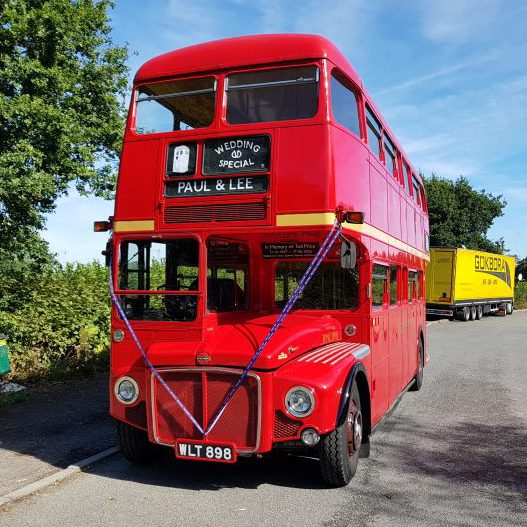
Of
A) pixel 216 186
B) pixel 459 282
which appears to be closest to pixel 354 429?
pixel 216 186

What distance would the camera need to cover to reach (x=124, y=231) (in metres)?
5.71

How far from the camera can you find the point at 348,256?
5242 mm

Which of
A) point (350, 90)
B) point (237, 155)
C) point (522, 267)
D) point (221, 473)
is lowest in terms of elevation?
point (221, 473)

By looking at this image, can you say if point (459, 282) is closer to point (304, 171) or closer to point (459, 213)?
point (459, 213)

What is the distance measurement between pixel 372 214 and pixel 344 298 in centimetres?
96

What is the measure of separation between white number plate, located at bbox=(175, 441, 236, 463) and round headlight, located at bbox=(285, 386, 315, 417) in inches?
22.7

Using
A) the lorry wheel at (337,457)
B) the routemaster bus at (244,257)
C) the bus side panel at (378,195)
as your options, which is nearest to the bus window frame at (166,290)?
the routemaster bus at (244,257)

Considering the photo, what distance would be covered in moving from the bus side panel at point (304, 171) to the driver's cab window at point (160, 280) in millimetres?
998

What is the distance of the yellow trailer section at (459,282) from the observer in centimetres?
2870

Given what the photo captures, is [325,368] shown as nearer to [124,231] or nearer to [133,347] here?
[133,347]

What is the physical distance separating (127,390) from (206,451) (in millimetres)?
1024

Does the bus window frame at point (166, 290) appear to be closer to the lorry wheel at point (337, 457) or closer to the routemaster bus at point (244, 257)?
the routemaster bus at point (244, 257)

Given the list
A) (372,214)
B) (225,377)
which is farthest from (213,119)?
(225,377)

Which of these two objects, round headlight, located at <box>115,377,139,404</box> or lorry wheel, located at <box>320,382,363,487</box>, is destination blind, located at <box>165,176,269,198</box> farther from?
lorry wheel, located at <box>320,382,363,487</box>
